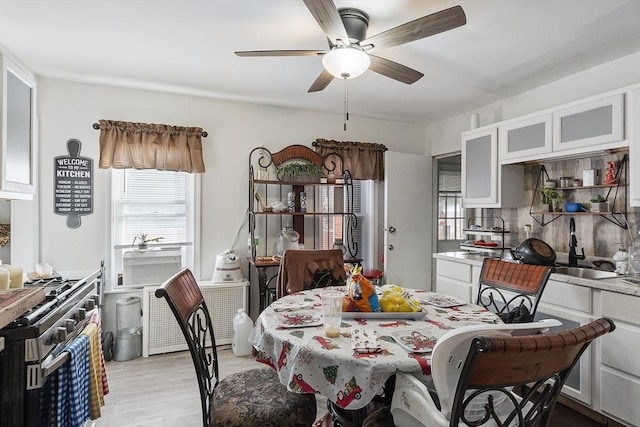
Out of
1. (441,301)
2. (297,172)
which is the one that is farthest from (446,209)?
(441,301)

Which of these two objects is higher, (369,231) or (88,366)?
(369,231)

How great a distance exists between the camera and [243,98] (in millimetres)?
3525

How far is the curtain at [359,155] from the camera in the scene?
3936 millimetres

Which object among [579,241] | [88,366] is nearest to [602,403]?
[579,241]

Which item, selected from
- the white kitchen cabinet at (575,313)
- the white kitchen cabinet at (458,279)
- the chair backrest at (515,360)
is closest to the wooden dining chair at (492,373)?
the chair backrest at (515,360)

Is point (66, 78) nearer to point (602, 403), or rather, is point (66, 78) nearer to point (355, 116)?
point (355, 116)

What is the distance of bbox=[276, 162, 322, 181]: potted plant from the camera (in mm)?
3598

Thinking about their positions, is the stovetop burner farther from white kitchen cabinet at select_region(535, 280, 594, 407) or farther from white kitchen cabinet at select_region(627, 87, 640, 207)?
white kitchen cabinet at select_region(627, 87, 640, 207)

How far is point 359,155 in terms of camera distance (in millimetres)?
4082

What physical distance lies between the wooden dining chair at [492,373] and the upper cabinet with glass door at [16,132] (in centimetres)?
247

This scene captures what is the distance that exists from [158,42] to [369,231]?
9.79ft

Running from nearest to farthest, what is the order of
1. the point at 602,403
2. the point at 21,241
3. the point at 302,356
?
the point at 302,356
the point at 602,403
the point at 21,241

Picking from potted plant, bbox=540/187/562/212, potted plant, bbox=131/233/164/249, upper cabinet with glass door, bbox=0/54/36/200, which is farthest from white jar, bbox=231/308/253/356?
potted plant, bbox=540/187/562/212

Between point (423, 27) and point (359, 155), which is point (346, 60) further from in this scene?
point (359, 155)
